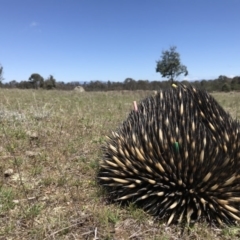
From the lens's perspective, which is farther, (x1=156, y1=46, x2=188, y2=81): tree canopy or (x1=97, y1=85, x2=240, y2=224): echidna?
(x1=156, y1=46, x2=188, y2=81): tree canopy

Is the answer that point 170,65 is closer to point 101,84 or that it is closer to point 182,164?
point 101,84

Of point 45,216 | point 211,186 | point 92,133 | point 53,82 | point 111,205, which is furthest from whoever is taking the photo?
point 53,82

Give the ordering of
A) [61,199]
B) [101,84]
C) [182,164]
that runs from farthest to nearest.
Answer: [101,84] < [61,199] < [182,164]

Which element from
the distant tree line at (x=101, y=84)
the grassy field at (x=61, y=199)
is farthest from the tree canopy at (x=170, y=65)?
the grassy field at (x=61, y=199)

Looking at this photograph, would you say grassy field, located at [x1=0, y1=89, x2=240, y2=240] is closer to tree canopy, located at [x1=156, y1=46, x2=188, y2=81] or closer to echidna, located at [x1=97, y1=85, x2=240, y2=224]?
→ echidna, located at [x1=97, y1=85, x2=240, y2=224]

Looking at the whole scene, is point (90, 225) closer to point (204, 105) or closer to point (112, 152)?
point (112, 152)

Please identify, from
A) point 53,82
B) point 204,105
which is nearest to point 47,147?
point 204,105

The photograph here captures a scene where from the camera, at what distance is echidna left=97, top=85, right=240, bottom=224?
291 centimetres

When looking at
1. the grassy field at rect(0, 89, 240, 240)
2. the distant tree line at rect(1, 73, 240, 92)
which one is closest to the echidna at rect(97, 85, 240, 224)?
the grassy field at rect(0, 89, 240, 240)

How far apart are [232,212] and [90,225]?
1.34 m

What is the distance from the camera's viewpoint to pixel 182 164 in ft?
9.67

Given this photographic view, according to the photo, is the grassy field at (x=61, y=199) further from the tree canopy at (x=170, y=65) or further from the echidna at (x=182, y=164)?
the tree canopy at (x=170, y=65)

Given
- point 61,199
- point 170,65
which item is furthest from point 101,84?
point 61,199

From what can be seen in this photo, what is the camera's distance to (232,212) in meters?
2.94
